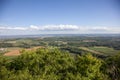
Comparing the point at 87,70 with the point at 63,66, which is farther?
the point at 63,66

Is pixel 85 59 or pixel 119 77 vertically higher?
pixel 85 59

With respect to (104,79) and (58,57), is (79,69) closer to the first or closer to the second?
(104,79)

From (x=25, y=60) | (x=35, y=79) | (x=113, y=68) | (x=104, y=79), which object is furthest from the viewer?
(x=25, y=60)

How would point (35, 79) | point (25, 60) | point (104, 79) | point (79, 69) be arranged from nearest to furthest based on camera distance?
1. point (35, 79)
2. point (104, 79)
3. point (79, 69)
4. point (25, 60)

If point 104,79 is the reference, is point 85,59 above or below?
above

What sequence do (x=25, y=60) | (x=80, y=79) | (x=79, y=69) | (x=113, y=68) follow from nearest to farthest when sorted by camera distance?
(x=80, y=79) < (x=79, y=69) < (x=113, y=68) < (x=25, y=60)

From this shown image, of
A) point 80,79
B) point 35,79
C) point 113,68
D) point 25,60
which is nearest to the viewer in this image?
point 35,79

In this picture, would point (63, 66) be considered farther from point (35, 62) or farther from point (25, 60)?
point (25, 60)

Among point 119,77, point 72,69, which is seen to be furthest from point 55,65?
point 119,77

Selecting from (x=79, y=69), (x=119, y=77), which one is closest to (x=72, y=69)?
(x=79, y=69)

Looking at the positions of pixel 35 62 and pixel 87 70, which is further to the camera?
pixel 35 62
